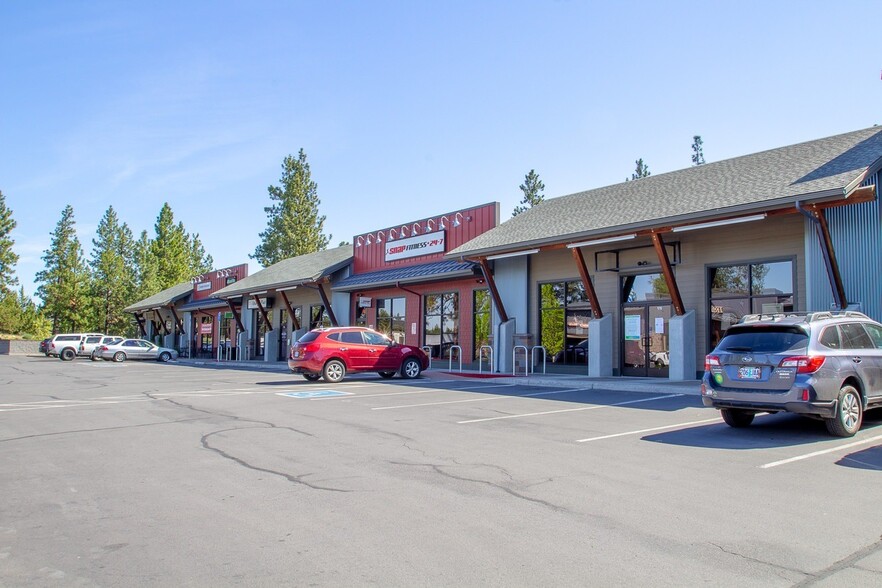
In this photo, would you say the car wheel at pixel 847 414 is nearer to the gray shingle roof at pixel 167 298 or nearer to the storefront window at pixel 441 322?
the storefront window at pixel 441 322

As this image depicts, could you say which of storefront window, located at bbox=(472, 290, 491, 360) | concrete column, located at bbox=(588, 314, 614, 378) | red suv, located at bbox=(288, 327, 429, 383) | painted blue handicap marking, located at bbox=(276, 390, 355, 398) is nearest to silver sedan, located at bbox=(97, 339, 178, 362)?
storefront window, located at bbox=(472, 290, 491, 360)

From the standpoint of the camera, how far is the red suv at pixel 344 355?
61.8 ft

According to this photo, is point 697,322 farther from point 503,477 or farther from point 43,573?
point 43,573

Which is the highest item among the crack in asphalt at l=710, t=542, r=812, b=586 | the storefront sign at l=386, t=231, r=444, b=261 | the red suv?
the storefront sign at l=386, t=231, r=444, b=261

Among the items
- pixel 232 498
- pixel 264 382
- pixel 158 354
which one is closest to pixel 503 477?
pixel 232 498

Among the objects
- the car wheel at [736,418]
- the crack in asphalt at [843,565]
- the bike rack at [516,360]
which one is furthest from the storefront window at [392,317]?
the crack in asphalt at [843,565]

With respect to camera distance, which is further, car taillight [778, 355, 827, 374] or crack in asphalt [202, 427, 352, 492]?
car taillight [778, 355, 827, 374]

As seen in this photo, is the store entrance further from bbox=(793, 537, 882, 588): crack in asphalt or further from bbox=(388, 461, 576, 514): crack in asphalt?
bbox=(793, 537, 882, 588): crack in asphalt

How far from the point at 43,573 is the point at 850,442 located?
9126 millimetres

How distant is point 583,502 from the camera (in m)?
5.91

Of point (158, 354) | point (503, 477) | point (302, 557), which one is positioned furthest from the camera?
point (158, 354)

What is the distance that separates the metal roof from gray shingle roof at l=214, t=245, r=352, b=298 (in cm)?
113

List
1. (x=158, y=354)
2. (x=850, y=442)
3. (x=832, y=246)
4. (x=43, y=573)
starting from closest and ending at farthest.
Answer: (x=43, y=573) → (x=850, y=442) → (x=832, y=246) → (x=158, y=354)

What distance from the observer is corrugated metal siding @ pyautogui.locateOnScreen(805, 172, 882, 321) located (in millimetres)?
14453
